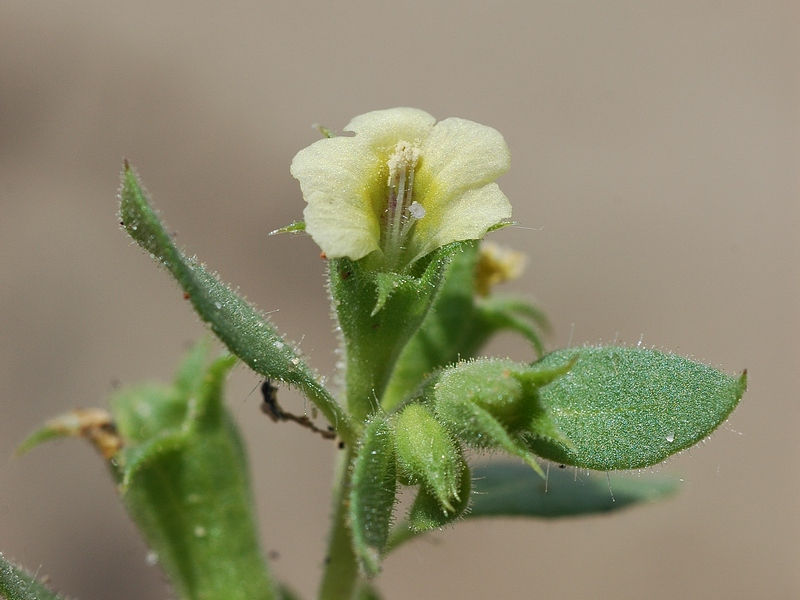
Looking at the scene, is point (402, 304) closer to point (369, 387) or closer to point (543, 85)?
point (369, 387)

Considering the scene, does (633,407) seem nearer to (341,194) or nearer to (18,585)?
(341,194)

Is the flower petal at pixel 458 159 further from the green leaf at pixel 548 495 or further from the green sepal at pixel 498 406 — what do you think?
the green leaf at pixel 548 495

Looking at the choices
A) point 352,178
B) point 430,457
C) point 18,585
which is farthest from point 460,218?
point 18,585

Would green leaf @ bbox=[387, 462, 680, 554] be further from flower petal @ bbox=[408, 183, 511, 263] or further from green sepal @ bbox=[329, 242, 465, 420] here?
flower petal @ bbox=[408, 183, 511, 263]

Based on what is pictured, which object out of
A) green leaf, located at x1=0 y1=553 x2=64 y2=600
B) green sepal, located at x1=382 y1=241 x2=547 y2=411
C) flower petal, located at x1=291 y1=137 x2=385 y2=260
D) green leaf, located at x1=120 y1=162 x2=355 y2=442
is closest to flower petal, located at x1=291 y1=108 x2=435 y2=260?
flower petal, located at x1=291 y1=137 x2=385 y2=260

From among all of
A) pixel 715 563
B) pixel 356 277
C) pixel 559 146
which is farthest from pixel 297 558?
pixel 356 277

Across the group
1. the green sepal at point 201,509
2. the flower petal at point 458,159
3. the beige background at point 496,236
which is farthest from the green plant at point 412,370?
the beige background at point 496,236

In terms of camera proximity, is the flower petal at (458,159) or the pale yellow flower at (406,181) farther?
the flower petal at (458,159)
